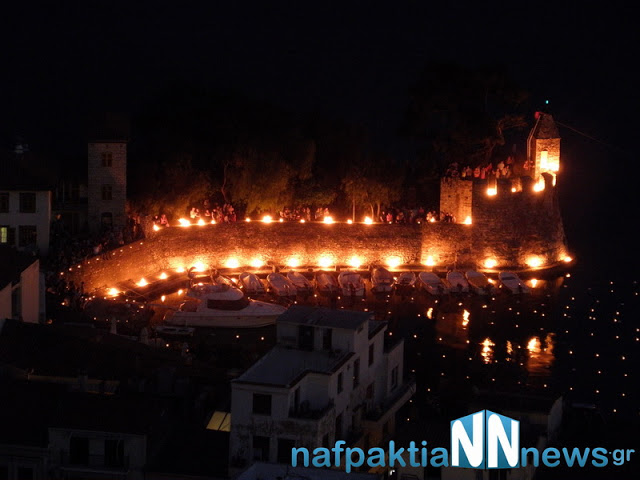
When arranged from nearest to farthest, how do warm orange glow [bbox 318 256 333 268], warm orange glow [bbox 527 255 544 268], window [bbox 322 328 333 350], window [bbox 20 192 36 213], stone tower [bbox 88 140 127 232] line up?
window [bbox 322 328 333 350] → window [bbox 20 192 36 213] → stone tower [bbox 88 140 127 232] → warm orange glow [bbox 318 256 333 268] → warm orange glow [bbox 527 255 544 268]

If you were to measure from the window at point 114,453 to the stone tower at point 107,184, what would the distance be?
22.1 m

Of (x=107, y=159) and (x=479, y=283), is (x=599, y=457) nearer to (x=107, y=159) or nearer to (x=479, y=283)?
(x=479, y=283)

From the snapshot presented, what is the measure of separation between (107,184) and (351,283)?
29.9 ft

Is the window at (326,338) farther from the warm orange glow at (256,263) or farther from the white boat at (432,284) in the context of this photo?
the warm orange glow at (256,263)

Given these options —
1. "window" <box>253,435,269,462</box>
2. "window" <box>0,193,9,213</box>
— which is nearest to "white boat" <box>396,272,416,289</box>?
"window" <box>0,193,9,213</box>

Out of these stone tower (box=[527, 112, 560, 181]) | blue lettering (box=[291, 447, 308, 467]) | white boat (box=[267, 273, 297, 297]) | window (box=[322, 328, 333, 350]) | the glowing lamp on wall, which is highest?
stone tower (box=[527, 112, 560, 181])

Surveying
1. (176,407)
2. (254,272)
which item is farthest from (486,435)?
(254,272)

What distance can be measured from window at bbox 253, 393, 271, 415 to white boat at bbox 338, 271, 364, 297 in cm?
2108

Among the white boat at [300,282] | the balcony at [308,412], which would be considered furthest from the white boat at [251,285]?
the balcony at [308,412]

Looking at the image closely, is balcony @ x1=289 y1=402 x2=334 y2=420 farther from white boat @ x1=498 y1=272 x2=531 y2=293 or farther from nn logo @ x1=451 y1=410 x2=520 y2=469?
white boat @ x1=498 y1=272 x2=531 y2=293

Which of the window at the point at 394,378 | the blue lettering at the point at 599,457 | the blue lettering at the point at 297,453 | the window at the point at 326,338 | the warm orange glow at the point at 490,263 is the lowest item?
the blue lettering at the point at 599,457

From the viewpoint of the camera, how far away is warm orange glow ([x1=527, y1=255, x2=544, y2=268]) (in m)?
56.2

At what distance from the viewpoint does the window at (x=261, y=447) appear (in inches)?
1130

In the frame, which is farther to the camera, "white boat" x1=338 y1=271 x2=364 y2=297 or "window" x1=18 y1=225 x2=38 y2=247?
"white boat" x1=338 y1=271 x2=364 y2=297
